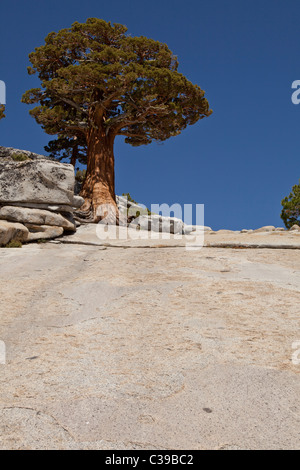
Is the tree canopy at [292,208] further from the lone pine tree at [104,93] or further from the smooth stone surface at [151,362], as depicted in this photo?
the smooth stone surface at [151,362]

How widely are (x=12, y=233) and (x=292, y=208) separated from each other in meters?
34.6

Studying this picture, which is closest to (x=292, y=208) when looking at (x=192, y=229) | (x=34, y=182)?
(x=192, y=229)

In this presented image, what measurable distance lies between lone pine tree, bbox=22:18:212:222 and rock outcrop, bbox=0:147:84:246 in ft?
15.0

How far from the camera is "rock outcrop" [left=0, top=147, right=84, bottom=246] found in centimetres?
1408

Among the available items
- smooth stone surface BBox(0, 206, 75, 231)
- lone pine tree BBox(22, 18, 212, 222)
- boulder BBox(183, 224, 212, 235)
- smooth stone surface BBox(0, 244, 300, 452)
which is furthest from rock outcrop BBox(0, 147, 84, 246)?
boulder BBox(183, 224, 212, 235)

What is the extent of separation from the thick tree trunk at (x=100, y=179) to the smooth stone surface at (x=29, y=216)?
5591 mm

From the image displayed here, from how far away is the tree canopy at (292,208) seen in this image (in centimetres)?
4053

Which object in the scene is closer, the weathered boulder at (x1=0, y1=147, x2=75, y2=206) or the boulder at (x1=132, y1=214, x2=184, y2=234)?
the weathered boulder at (x1=0, y1=147, x2=75, y2=206)

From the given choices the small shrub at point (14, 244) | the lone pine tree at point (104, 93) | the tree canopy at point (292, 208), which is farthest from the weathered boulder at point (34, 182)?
the tree canopy at point (292, 208)

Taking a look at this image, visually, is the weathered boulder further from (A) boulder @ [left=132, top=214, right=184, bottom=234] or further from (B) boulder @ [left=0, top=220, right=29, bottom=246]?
(A) boulder @ [left=132, top=214, right=184, bottom=234]

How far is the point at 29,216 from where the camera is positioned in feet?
46.0

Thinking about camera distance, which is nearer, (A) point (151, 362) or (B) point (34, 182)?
(A) point (151, 362)

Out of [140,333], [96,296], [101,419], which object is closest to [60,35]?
[96,296]

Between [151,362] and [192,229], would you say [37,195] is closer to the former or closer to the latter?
[192,229]
